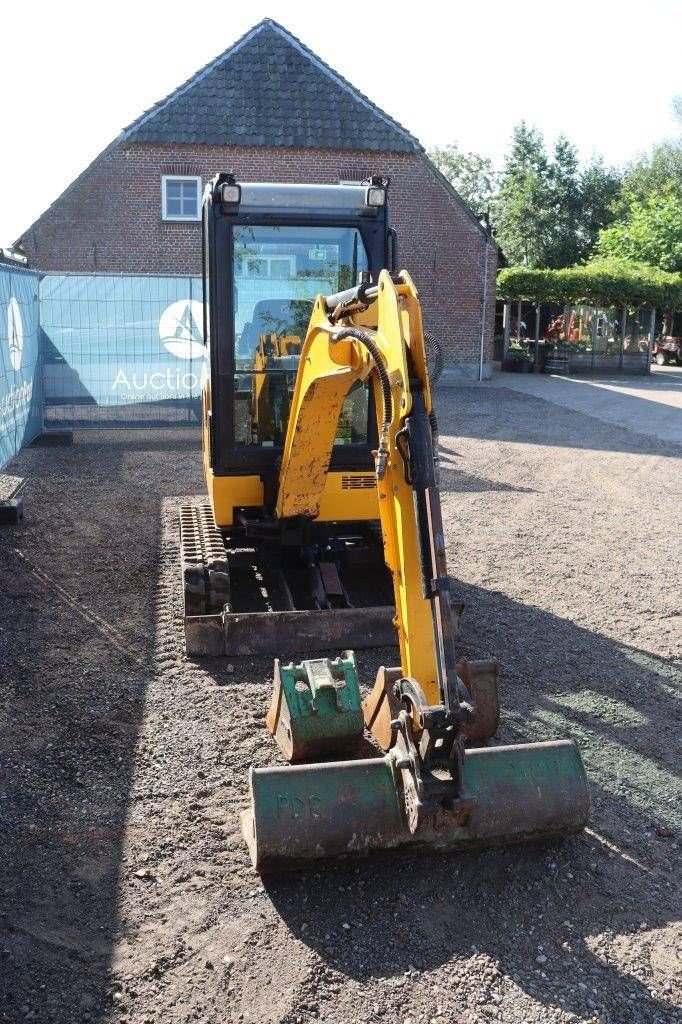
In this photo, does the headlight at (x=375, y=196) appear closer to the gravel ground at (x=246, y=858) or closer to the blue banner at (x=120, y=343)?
the gravel ground at (x=246, y=858)

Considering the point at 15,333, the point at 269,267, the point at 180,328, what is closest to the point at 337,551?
the point at 269,267

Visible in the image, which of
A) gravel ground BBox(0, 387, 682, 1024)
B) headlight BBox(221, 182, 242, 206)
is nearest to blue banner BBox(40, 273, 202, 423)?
gravel ground BBox(0, 387, 682, 1024)

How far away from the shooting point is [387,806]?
3.76 m

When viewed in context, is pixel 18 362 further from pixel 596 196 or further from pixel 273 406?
pixel 596 196

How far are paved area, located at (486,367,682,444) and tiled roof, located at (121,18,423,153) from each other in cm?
783

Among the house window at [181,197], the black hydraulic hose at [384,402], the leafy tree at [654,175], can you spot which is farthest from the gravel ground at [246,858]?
the leafy tree at [654,175]

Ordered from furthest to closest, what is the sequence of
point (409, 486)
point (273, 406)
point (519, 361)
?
1. point (519, 361)
2. point (273, 406)
3. point (409, 486)

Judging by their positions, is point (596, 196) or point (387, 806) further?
point (596, 196)

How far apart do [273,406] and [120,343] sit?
9.05 metres

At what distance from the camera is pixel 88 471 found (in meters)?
12.2

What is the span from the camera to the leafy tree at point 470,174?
62.8 meters

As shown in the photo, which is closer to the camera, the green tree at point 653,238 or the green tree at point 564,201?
the green tree at point 653,238

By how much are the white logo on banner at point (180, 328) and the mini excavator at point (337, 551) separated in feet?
25.0

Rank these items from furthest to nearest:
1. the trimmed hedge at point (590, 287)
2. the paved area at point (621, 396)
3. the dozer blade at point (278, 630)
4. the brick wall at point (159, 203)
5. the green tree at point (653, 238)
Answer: the green tree at point (653, 238)
the trimmed hedge at point (590, 287)
the brick wall at point (159, 203)
the paved area at point (621, 396)
the dozer blade at point (278, 630)
